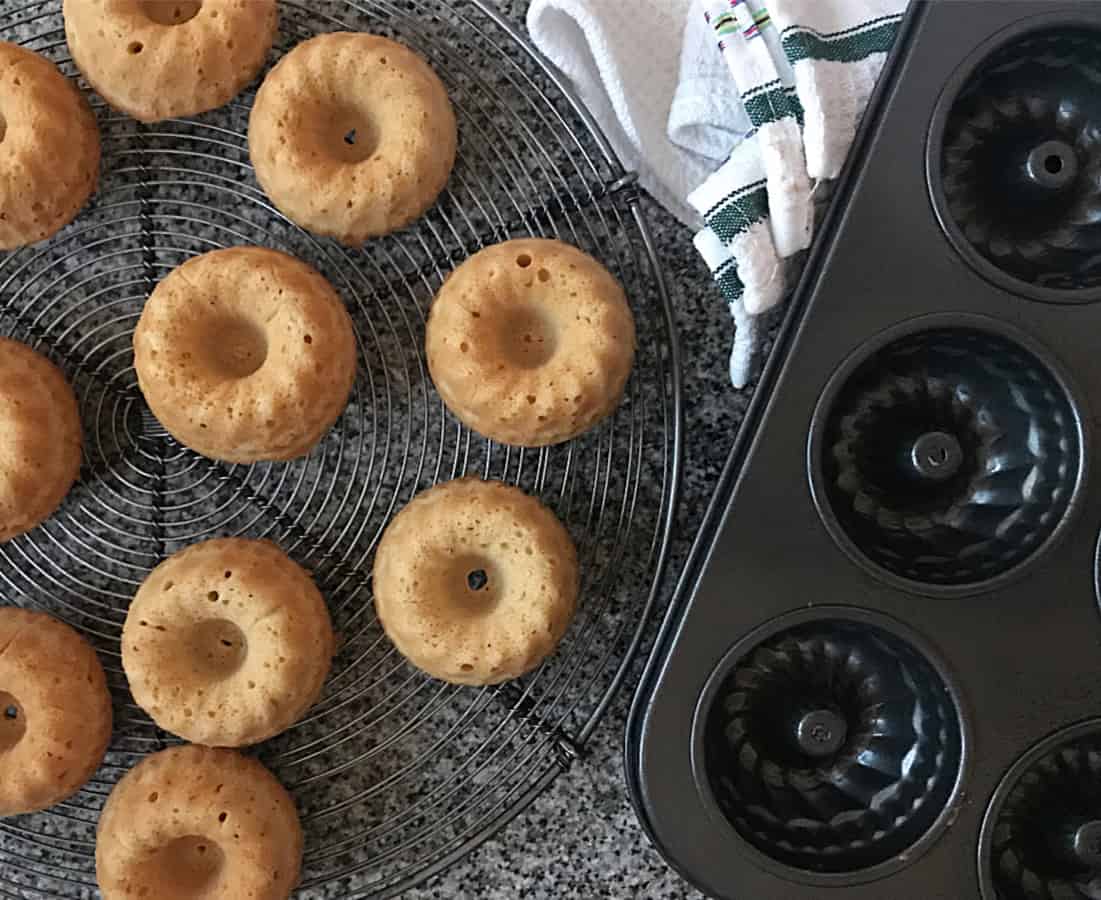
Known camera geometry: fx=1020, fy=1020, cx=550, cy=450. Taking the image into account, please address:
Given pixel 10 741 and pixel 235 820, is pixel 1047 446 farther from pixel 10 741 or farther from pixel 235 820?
pixel 10 741

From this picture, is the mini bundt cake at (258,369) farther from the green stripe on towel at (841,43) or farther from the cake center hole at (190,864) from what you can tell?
the green stripe on towel at (841,43)

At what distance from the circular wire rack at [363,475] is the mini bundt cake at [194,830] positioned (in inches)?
3.1

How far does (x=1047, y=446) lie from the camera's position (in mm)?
984

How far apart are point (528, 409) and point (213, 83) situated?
0.47 metres

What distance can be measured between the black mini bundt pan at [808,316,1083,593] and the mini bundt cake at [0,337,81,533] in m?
0.78

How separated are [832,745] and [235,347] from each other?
740 mm

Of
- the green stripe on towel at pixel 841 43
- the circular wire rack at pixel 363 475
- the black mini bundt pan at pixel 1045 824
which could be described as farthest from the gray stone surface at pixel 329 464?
the black mini bundt pan at pixel 1045 824

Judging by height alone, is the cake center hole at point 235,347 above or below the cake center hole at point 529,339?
below

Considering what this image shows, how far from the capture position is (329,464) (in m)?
1.17

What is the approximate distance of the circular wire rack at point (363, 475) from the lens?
1.15 meters

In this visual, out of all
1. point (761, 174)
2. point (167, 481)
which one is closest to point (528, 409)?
point (761, 174)

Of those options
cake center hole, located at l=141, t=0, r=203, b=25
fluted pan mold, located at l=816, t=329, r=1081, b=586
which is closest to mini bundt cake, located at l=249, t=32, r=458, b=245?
cake center hole, located at l=141, t=0, r=203, b=25

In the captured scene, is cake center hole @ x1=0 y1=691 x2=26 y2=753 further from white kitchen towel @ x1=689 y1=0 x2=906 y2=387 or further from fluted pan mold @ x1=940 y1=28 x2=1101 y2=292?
fluted pan mold @ x1=940 y1=28 x2=1101 y2=292

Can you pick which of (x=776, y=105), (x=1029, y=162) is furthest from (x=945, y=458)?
(x=776, y=105)
